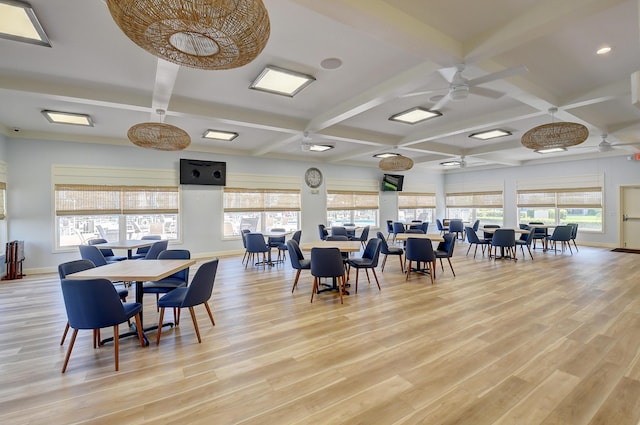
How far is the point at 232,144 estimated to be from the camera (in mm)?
7922

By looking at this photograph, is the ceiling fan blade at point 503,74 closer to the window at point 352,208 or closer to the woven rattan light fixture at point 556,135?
the woven rattan light fixture at point 556,135

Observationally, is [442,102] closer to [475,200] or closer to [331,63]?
[331,63]

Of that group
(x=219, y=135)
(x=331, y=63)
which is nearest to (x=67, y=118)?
(x=219, y=135)

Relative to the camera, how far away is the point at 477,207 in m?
12.6

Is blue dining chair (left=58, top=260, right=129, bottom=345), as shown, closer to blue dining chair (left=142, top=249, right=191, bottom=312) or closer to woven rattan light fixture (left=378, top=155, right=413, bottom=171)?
blue dining chair (left=142, top=249, right=191, bottom=312)

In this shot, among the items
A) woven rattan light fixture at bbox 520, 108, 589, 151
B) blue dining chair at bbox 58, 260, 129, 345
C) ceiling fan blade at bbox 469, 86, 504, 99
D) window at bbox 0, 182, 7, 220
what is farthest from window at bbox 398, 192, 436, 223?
window at bbox 0, 182, 7, 220

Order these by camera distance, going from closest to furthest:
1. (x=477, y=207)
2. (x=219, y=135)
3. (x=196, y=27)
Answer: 1. (x=196, y=27)
2. (x=219, y=135)
3. (x=477, y=207)

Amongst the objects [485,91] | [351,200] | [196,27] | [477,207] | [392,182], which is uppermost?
[485,91]

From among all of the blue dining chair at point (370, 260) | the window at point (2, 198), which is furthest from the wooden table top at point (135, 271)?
the window at point (2, 198)

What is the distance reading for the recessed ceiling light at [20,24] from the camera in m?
2.44

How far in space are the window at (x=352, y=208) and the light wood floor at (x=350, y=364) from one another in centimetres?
620

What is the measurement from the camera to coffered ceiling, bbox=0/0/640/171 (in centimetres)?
257

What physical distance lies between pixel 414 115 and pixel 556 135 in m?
2.17

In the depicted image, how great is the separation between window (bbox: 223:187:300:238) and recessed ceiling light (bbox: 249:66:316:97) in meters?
4.92
